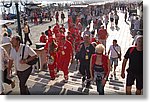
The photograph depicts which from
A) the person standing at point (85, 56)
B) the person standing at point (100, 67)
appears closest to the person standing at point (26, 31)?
the person standing at point (85, 56)

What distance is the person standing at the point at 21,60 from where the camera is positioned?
5.38m

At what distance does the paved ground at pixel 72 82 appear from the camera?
5.36m

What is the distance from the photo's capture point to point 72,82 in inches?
213

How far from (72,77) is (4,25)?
0.90 m

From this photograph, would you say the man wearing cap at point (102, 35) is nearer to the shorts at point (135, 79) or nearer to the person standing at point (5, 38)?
the shorts at point (135, 79)

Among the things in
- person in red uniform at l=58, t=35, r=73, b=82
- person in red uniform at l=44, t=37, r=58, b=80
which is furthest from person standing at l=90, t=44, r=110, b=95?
person in red uniform at l=44, t=37, r=58, b=80

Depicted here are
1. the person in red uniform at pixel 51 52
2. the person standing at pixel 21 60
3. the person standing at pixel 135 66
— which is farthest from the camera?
the person in red uniform at pixel 51 52

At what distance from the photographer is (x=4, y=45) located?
5387 mm

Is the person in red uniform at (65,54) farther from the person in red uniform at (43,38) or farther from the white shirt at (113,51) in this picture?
the white shirt at (113,51)

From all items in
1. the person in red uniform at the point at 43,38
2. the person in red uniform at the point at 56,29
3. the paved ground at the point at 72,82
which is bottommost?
the paved ground at the point at 72,82

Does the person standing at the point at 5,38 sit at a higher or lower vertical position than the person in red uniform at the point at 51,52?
higher

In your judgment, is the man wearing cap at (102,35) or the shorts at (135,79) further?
the man wearing cap at (102,35)

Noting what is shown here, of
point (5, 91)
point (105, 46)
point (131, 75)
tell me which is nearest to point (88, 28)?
point (105, 46)

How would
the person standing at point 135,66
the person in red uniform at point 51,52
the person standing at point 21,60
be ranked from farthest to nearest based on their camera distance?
the person in red uniform at point 51,52, the person standing at point 21,60, the person standing at point 135,66
